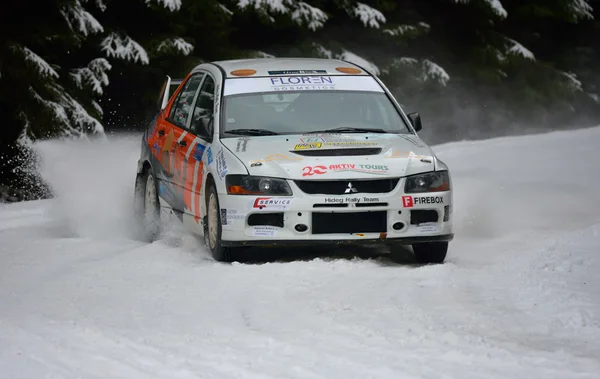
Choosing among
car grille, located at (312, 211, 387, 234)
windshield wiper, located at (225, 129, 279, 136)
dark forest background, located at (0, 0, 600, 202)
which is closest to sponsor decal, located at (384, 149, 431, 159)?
car grille, located at (312, 211, 387, 234)

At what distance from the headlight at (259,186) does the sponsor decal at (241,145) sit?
33 centimetres

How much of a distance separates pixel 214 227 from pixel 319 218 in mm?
842

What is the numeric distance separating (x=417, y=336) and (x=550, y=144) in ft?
42.4

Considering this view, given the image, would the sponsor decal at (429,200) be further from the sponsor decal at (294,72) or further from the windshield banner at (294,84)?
the sponsor decal at (294,72)

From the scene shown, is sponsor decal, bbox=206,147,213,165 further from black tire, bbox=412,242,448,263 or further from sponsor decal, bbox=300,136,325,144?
black tire, bbox=412,242,448,263

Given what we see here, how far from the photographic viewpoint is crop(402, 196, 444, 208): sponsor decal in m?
8.98

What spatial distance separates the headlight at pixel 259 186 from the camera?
349 inches

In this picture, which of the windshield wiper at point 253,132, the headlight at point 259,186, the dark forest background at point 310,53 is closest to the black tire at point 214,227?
the headlight at point 259,186

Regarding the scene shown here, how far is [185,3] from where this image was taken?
66.7ft

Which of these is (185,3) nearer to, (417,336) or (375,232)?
(375,232)

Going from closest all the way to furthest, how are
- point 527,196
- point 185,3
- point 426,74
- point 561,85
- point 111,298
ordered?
point 111,298 < point 527,196 < point 185,3 < point 426,74 < point 561,85

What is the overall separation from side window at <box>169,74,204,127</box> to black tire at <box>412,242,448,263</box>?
2.38 metres

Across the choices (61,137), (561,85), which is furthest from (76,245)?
(561,85)

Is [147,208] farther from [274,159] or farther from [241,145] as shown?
[274,159]
